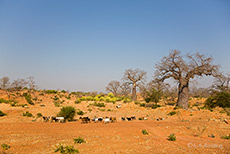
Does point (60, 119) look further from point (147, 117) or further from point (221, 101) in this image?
point (221, 101)

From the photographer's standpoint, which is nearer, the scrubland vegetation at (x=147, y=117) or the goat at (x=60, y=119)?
the scrubland vegetation at (x=147, y=117)

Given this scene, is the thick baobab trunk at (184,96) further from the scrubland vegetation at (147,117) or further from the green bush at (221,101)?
the green bush at (221,101)

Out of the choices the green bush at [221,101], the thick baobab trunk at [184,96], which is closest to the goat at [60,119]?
the thick baobab trunk at [184,96]

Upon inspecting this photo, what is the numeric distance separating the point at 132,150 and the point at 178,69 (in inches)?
615

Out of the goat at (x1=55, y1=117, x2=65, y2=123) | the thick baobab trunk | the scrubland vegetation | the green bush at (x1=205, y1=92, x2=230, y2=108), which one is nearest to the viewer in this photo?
the scrubland vegetation

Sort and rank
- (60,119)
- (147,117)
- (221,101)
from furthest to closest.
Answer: (221,101) < (147,117) < (60,119)

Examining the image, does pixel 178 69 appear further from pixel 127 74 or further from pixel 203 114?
pixel 127 74

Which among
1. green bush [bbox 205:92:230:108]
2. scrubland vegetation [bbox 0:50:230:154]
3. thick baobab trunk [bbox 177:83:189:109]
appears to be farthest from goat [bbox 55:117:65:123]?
green bush [bbox 205:92:230:108]

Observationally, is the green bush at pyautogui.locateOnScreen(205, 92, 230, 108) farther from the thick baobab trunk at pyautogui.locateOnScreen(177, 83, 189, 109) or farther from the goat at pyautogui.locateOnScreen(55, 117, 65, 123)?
the goat at pyautogui.locateOnScreen(55, 117, 65, 123)

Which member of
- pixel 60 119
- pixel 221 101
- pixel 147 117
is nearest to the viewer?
pixel 60 119

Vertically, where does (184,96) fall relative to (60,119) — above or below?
above

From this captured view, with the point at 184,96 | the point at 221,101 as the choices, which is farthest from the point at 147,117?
the point at 221,101

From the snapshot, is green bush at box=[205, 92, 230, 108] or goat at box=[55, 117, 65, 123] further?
green bush at box=[205, 92, 230, 108]

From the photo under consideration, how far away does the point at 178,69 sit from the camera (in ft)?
66.5
